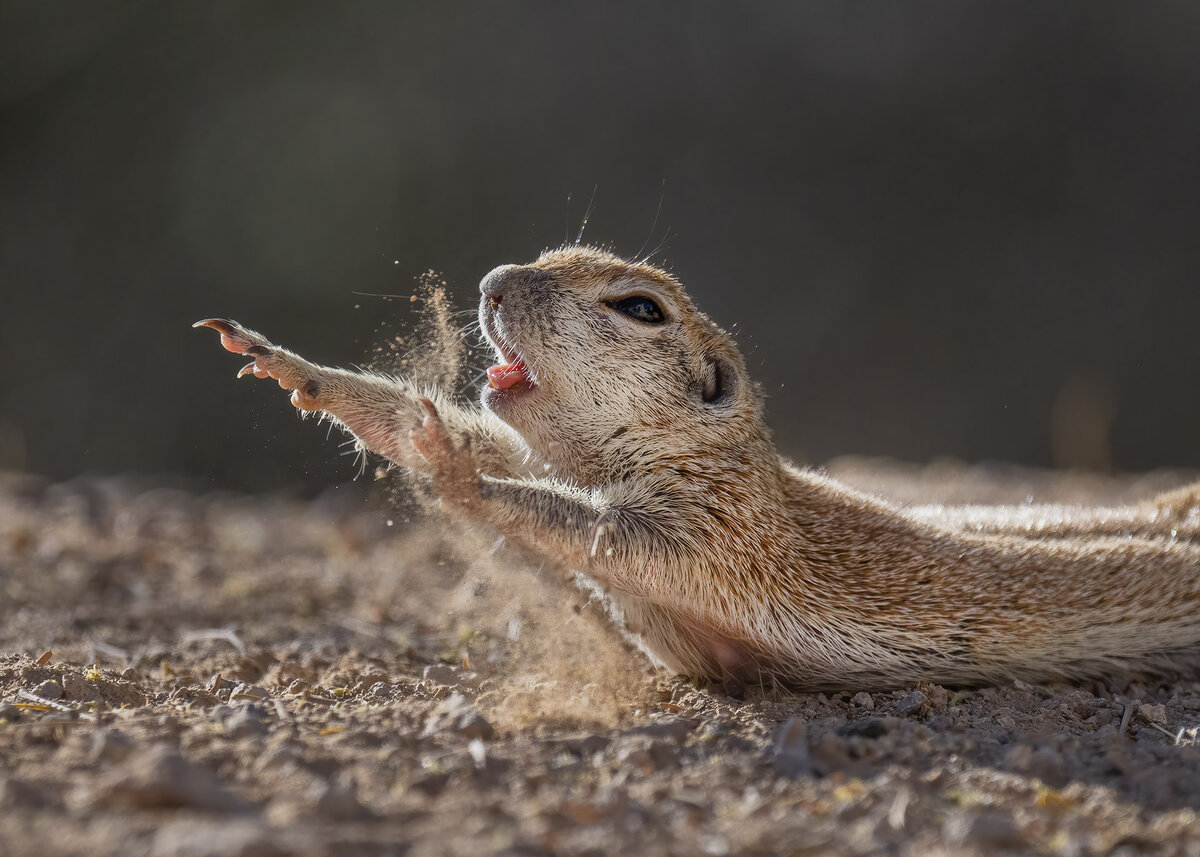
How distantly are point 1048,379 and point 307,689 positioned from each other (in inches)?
499

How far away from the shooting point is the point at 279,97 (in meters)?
15.4

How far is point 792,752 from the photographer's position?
10.3 feet

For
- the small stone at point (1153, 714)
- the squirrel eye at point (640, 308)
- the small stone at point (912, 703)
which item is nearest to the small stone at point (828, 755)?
the small stone at point (912, 703)

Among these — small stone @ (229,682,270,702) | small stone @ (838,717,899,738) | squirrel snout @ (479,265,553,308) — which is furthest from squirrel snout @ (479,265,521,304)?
small stone @ (838,717,899,738)

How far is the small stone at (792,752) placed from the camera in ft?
9.98

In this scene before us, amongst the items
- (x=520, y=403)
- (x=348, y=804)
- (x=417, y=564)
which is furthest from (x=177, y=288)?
(x=348, y=804)

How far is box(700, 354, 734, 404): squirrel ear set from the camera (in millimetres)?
5023

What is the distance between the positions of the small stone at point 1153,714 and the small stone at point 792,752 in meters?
1.53

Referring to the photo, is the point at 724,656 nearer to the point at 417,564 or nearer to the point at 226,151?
the point at 417,564

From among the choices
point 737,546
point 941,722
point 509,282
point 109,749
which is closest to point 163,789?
point 109,749

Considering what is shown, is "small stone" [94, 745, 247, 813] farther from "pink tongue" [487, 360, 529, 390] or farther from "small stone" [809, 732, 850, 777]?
"pink tongue" [487, 360, 529, 390]

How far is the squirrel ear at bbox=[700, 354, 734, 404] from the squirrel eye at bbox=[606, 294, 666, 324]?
33 cm

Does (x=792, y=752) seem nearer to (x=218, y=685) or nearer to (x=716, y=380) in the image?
(x=716, y=380)

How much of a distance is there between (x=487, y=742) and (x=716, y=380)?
7.78 feet
